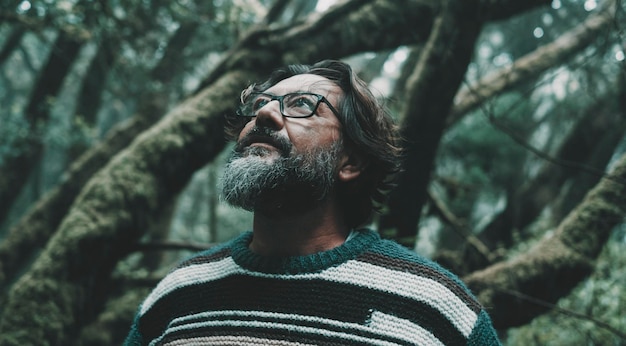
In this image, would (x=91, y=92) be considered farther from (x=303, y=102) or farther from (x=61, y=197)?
(x=303, y=102)

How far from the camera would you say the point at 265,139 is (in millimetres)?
2256

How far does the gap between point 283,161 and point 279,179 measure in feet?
0.26

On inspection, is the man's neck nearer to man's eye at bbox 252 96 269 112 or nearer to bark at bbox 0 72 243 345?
man's eye at bbox 252 96 269 112

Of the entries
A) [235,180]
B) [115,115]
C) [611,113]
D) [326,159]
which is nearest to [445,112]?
[326,159]

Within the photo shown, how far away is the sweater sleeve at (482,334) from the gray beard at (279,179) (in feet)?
2.62

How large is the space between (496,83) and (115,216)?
4444mm

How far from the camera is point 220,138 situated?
16.0 feet

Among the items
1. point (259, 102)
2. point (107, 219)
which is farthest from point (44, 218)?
point (259, 102)

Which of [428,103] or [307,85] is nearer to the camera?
[307,85]

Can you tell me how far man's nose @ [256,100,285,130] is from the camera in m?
2.24

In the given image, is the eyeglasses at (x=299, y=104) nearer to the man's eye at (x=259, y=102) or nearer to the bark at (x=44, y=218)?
the man's eye at (x=259, y=102)

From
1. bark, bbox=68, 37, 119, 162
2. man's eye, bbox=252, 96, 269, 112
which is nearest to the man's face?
man's eye, bbox=252, 96, 269, 112

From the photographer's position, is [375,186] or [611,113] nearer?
[375,186]

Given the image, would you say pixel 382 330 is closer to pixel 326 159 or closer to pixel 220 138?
pixel 326 159
